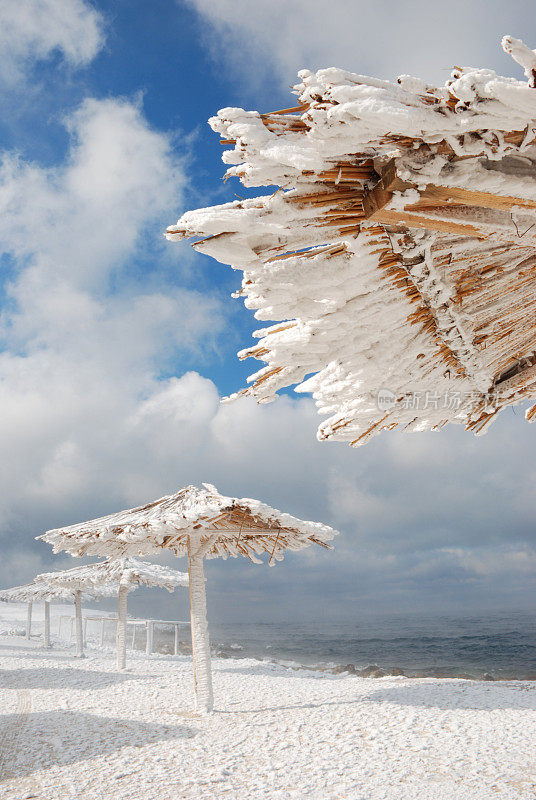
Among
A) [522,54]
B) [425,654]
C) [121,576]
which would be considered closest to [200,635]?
[121,576]

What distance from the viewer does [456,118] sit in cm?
102

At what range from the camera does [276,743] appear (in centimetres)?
510

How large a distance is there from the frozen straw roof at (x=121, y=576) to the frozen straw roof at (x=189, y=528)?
17.2 feet

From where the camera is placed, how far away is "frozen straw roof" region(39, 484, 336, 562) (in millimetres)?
6000

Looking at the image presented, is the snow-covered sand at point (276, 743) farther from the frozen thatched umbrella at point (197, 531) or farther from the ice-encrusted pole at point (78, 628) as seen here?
the ice-encrusted pole at point (78, 628)

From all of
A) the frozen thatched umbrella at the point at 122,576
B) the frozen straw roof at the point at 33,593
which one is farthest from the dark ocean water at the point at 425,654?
the frozen thatched umbrella at the point at 122,576

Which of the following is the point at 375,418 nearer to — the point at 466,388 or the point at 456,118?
the point at 466,388

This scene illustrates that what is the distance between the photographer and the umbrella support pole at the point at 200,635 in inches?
262

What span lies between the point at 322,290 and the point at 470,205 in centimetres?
45

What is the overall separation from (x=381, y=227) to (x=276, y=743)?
5.40 m

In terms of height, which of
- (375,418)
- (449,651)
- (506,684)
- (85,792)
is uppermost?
(375,418)

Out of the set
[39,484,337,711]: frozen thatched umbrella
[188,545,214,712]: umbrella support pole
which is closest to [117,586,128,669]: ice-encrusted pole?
[39,484,337,711]: frozen thatched umbrella

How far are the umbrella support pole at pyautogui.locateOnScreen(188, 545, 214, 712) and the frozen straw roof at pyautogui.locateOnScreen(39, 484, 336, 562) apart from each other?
0.29 meters

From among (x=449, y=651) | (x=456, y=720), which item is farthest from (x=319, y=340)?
(x=449, y=651)
